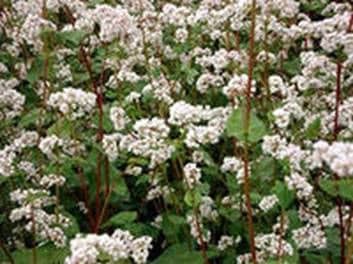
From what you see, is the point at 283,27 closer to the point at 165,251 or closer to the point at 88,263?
the point at 165,251

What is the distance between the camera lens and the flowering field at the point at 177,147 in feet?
11.2

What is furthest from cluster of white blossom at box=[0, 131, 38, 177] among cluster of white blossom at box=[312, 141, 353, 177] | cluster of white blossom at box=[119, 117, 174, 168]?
cluster of white blossom at box=[312, 141, 353, 177]

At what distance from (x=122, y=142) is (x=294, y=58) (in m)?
2.03

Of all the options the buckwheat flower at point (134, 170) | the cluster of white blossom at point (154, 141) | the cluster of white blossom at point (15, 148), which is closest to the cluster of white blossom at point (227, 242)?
the buckwheat flower at point (134, 170)

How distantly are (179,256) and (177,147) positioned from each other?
0.56 meters

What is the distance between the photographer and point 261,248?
347cm

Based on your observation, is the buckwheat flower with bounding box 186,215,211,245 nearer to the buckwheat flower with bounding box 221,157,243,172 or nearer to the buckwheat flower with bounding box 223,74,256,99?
the buckwheat flower with bounding box 221,157,243,172

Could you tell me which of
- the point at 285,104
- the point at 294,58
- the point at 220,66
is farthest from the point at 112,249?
the point at 294,58

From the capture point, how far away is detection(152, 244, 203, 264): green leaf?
368 cm

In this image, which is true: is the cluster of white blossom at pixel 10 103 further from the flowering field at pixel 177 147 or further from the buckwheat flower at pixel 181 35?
the buckwheat flower at pixel 181 35

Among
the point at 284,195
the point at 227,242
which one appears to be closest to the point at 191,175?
the point at 284,195

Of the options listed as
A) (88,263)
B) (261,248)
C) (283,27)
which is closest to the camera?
(88,263)

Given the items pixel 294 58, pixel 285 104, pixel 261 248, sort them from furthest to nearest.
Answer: pixel 294 58 → pixel 285 104 → pixel 261 248

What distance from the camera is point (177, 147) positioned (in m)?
3.48
